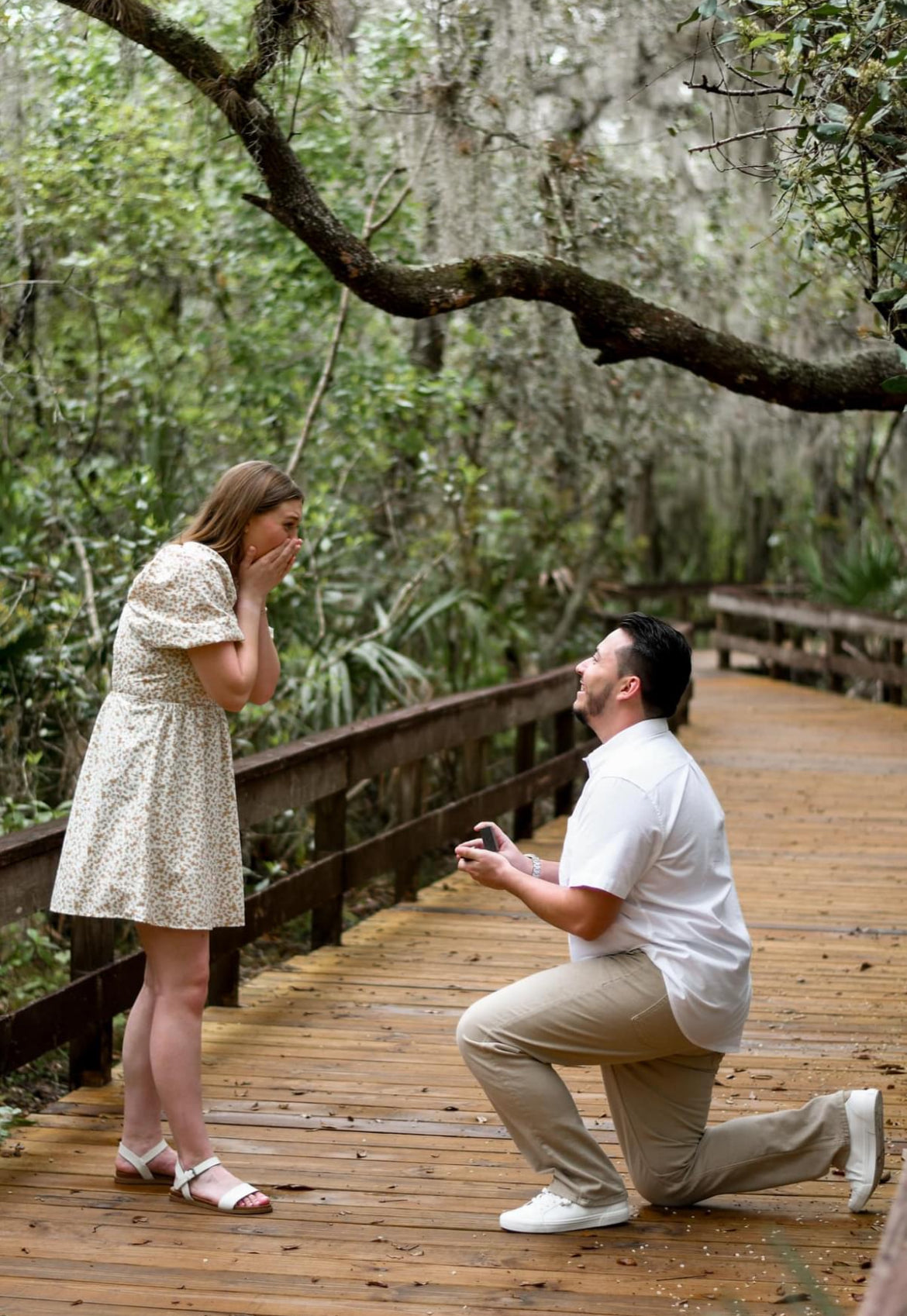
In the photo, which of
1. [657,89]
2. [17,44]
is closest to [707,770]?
[657,89]

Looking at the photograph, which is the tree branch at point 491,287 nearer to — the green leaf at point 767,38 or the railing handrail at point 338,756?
the green leaf at point 767,38

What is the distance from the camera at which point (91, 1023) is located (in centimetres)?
438

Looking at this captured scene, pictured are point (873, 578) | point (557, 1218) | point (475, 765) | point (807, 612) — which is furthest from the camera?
point (807, 612)

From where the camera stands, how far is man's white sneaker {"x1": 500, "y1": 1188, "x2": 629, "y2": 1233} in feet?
11.3

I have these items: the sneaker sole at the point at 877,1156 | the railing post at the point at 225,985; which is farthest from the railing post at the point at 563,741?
the sneaker sole at the point at 877,1156

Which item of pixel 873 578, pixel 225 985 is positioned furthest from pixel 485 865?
pixel 873 578

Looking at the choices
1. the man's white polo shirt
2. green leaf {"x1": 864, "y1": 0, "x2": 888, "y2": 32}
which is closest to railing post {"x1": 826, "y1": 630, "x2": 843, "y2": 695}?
green leaf {"x1": 864, "y1": 0, "x2": 888, "y2": 32}

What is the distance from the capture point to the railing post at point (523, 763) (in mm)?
8781

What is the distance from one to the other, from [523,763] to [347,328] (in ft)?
10.3

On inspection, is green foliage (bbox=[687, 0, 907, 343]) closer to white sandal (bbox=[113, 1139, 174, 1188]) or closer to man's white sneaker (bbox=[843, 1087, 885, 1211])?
man's white sneaker (bbox=[843, 1087, 885, 1211])

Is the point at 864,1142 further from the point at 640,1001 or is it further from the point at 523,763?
the point at 523,763

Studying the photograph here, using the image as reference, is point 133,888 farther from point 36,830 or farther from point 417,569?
point 417,569

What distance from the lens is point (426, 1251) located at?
3369 millimetres

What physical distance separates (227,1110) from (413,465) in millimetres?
7024
